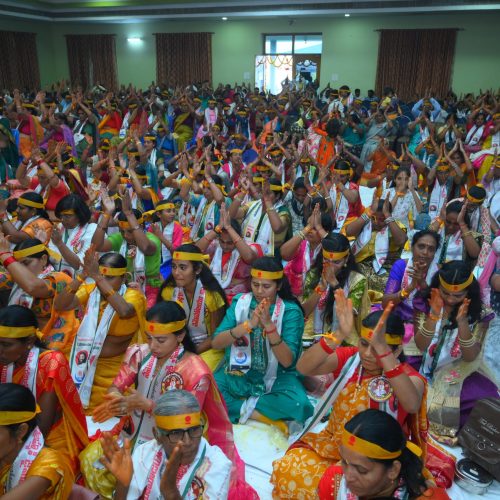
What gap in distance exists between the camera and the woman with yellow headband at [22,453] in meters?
1.60

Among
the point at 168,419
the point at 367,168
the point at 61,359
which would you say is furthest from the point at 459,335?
the point at 367,168

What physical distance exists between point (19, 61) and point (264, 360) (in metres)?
16.4

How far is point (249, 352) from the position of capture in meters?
2.76

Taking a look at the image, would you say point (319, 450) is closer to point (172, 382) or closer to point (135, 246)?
point (172, 382)

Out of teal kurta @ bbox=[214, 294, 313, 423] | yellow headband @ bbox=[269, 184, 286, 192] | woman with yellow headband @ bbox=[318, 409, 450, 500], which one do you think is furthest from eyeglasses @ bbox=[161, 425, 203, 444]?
yellow headband @ bbox=[269, 184, 286, 192]

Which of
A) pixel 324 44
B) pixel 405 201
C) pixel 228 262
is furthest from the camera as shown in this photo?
pixel 324 44

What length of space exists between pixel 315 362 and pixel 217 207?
275cm

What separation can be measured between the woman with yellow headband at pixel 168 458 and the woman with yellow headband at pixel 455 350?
138cm

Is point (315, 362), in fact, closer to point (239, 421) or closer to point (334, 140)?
point (239, 421)

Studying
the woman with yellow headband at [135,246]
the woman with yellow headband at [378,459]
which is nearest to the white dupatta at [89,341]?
the woman with yellow headband at [135,246]

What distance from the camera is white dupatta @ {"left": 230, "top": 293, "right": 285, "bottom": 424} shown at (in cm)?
272

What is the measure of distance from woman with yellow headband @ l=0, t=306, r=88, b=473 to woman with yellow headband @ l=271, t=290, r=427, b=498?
0.88 metres

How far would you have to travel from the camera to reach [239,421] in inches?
109

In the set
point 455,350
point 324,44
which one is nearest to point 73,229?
point 455,350
